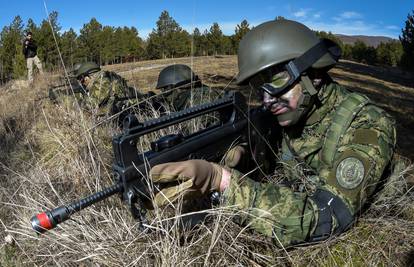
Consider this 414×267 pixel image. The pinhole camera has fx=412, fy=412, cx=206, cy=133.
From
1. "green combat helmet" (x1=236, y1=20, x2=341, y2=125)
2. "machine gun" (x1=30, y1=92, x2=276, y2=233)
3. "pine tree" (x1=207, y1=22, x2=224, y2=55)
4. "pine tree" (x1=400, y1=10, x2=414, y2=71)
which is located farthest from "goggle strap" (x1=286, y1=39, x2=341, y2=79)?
"pine tree" (x1=207, y1=22, x2=224, y2=55)

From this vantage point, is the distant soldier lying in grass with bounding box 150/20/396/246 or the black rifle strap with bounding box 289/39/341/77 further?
the black rifle strap with bounding box 289/39/341/77

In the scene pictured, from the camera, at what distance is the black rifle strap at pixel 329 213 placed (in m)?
1.91

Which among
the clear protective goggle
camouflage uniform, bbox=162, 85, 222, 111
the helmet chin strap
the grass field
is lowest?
the grass field

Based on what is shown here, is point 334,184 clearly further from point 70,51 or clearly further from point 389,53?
point 389,53

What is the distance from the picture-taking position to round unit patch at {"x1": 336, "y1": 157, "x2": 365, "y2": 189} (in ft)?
6.29

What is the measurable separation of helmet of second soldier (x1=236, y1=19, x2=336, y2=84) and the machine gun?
8.1 inches

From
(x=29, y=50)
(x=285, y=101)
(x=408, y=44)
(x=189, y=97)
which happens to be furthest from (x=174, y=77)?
(x=408, y=44)

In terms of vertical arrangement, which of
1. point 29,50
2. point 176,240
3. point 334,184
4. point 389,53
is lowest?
point 176,240

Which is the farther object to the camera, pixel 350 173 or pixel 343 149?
pixel 343 149

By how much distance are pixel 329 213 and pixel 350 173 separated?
0.21 meters

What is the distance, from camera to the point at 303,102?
224 centimetres

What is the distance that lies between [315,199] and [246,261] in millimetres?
437

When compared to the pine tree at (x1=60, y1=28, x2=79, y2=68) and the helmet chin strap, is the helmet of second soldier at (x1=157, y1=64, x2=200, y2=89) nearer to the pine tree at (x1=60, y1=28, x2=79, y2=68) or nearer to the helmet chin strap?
the pine tree at (x1=60, y1=28, x2=79, y2=68)

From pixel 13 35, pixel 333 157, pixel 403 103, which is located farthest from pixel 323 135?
pixel 13 35
